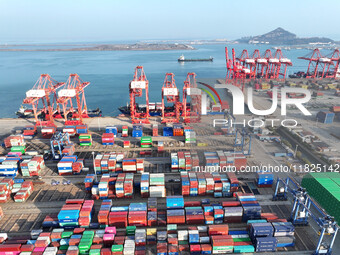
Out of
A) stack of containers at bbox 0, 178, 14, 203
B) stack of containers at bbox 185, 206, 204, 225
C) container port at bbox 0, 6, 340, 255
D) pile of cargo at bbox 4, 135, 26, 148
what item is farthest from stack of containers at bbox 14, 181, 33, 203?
stack of containers at bbox 185, 206, 204, 225

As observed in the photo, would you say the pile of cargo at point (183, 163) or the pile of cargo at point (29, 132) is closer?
the pile of cargo at point (183, 163)

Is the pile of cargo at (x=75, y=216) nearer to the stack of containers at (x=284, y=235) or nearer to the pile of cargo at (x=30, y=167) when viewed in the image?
the pile of cargo at (x=30, y=167)

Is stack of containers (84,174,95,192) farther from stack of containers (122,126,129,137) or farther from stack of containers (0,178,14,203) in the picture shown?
stack of containers (122,126,129,137)

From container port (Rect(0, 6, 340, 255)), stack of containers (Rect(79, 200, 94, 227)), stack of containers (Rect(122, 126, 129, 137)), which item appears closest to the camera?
container port (Rect(0, 6, 340, 255))

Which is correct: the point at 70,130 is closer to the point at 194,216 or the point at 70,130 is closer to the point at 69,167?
the point at 69,167

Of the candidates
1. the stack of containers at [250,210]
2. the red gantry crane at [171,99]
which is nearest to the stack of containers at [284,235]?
the stack of containers at [250,210]
